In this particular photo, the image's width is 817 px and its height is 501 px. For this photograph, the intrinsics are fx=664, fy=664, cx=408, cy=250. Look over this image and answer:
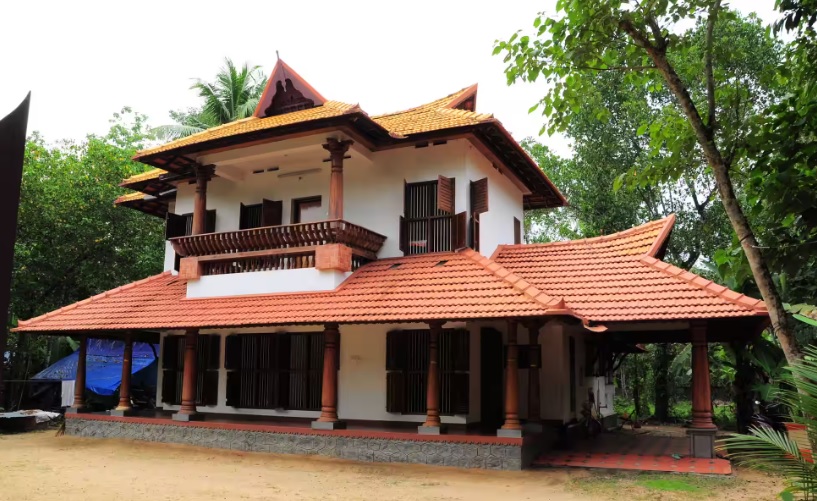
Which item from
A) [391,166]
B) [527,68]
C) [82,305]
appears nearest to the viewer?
[527,68]

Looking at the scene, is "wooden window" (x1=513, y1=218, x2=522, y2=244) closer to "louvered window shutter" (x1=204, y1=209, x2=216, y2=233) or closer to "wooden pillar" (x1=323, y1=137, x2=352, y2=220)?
"wooden pillar" (x1=323, y1=137, x2=352, y2=220)

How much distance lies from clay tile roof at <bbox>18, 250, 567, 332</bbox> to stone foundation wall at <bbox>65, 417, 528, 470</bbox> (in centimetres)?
192

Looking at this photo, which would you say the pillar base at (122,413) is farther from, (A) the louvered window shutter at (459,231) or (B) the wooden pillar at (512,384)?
(B) the wooden pillar at (512,384)

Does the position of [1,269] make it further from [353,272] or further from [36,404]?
[36,404]

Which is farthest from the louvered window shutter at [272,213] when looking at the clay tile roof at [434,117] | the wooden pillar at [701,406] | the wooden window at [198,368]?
the wooden pillar at [701,406]

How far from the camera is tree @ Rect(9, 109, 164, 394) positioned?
58.4 feet

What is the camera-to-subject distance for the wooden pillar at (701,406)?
10211 mm

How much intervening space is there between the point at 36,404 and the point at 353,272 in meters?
12.1

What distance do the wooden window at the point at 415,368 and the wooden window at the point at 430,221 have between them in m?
1.78

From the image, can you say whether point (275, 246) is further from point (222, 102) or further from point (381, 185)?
point (222, 102)

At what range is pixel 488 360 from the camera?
1196 cm

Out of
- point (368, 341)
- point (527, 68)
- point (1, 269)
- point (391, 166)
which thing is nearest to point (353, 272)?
point (368, 341)

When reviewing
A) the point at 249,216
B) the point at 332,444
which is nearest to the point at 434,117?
the point at 249,216

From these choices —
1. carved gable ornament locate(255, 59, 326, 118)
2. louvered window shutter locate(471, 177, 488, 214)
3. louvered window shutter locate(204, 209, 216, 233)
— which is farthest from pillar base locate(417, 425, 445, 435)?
louvered window shutter locate(204, 209, 216, 233)
